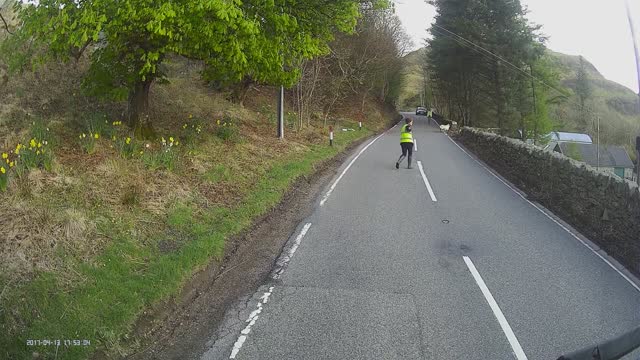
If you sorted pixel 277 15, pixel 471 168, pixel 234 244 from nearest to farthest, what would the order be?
pixel 234 244 → pixel 277 15 → pixel 471 168

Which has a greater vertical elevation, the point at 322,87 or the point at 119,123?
the point at 322,87

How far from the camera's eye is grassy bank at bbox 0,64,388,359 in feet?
14.6

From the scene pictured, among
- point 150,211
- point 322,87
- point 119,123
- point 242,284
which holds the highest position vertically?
point 322,87

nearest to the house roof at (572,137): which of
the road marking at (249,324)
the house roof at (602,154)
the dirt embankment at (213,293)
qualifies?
the house roof at (602,154)

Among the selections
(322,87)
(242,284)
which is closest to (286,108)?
(322,87)

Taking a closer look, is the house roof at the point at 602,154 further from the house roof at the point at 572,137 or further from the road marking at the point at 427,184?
the road marking at the point at 427,184

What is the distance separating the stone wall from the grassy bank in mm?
6338

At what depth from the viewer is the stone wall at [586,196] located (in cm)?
729

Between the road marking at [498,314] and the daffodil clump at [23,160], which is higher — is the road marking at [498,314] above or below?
below

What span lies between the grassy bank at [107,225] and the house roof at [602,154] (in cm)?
4024

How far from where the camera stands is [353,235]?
7.98 m

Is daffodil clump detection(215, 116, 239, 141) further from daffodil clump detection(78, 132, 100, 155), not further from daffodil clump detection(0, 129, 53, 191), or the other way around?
daffodil clump detection(0, 129, 53, 191)

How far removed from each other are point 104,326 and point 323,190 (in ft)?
25.7

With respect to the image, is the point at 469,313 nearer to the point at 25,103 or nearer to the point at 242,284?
the point at 242,284
